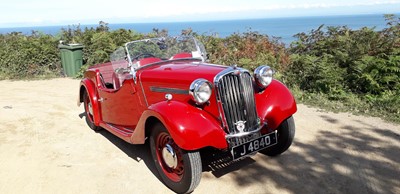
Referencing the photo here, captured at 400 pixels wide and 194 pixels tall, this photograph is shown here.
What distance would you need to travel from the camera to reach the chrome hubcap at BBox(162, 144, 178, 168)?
357 cm

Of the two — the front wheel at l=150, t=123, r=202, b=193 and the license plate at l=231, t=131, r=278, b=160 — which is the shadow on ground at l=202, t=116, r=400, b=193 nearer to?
the license plate at l=231, t=131, r=278, b=160

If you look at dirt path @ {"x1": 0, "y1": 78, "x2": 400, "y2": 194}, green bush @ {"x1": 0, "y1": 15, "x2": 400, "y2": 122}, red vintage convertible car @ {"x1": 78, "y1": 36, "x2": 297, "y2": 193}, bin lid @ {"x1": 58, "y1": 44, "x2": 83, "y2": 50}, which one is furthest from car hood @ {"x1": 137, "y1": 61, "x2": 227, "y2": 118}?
bin lid @ {"x1": 58, "y1": 44, "x2": 83, "y2": 50}

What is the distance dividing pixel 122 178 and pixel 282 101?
2.04m

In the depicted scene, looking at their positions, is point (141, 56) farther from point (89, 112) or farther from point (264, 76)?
point (89, 112)

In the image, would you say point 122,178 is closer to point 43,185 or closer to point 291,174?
point 43,185

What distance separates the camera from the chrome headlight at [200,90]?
134 inches

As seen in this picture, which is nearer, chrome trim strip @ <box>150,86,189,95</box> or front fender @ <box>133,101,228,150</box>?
front fender @ <box>133,101,228,150</box>

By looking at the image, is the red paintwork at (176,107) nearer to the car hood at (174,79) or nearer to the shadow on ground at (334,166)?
the car hood at (174,79)

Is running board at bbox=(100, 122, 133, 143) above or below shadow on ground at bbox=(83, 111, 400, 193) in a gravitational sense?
above

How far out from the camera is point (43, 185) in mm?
3812

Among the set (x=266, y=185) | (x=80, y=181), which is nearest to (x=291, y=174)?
(x=266, y=185)

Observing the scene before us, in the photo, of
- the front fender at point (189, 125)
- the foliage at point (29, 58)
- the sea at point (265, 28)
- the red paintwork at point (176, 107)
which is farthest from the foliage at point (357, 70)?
the foliage at point (29, 58)

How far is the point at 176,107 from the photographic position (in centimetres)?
346

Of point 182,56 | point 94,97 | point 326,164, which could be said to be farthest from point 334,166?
point 94,97
